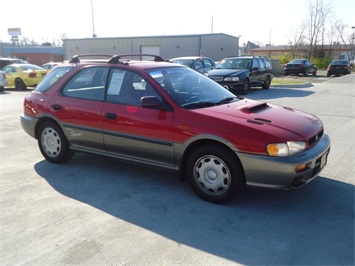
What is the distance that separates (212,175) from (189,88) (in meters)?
1.30

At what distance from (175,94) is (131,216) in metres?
1.57

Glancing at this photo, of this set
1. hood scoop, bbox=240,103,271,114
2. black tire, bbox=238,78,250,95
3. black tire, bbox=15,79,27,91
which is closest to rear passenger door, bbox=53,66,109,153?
hood scoop, bbox=240,103,271,114

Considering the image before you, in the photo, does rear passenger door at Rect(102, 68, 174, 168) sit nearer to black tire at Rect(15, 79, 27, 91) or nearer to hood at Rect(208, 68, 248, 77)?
hood at Rect(208, 68, 248, 77)

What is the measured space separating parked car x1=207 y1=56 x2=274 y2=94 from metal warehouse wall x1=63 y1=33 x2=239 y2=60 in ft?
66.0

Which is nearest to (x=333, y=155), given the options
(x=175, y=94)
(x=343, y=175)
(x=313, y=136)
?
(x=343, y=175)

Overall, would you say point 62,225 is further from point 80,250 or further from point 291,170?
point 291,170

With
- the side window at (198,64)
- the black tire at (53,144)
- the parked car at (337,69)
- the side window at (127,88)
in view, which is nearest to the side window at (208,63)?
the side window at (198,64)

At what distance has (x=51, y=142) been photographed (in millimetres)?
5090

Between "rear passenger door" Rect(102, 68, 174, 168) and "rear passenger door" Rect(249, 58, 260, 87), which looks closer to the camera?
"rear passenger door" Rect(102, 68, 174, 168)

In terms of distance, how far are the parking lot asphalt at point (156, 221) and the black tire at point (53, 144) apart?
161 mm

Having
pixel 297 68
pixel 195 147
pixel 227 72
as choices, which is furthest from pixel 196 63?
pixel 297 68

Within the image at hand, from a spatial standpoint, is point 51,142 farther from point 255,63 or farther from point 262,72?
point 262,72

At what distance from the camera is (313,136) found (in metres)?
3.66

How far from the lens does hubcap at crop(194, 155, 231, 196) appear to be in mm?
3637
